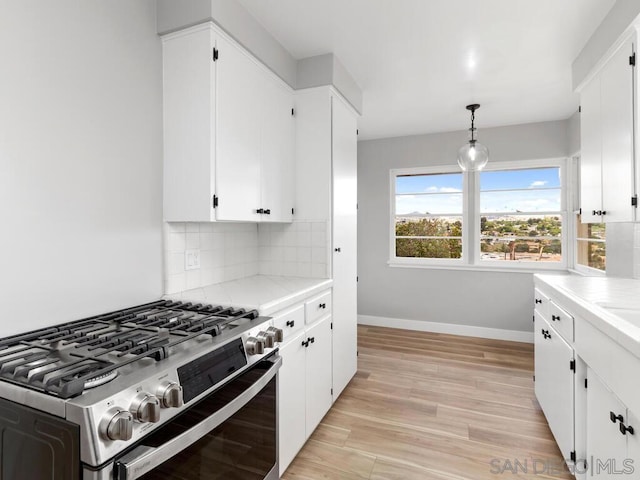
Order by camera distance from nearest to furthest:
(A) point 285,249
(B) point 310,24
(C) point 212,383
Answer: (C) point 212,383 → (B) point 310,24 → (A) point 285,249

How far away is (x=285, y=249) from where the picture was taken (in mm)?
2670

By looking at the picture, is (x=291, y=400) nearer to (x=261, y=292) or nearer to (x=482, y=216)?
(x=261, y=292)

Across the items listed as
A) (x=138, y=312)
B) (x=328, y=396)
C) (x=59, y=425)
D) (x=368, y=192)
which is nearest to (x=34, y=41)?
(x=138, y=312)

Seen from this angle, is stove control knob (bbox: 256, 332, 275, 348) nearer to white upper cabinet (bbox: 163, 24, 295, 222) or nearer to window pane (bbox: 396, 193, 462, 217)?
white upper cabinet (bbox: 163, 24, 295, 222)

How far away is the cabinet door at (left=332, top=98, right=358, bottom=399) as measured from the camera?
103 inches

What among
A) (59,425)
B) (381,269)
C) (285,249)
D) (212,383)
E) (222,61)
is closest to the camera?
(59,425)

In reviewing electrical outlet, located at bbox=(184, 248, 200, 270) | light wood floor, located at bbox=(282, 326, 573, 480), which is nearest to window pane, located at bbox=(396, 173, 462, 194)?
light wood floor, located at bbox=(282, 326, 573, 480)

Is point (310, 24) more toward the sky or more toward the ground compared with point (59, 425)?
more toward the sky

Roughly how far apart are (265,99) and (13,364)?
5.97 feet

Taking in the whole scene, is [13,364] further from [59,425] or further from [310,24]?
[310,24]

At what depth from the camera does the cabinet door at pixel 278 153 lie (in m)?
2.25

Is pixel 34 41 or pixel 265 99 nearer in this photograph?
pixel 34 41

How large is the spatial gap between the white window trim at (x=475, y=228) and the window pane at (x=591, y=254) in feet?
0.36

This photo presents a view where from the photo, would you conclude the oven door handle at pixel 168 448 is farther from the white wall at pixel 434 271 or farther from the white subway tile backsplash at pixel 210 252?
the white wall at pixel 434 271
